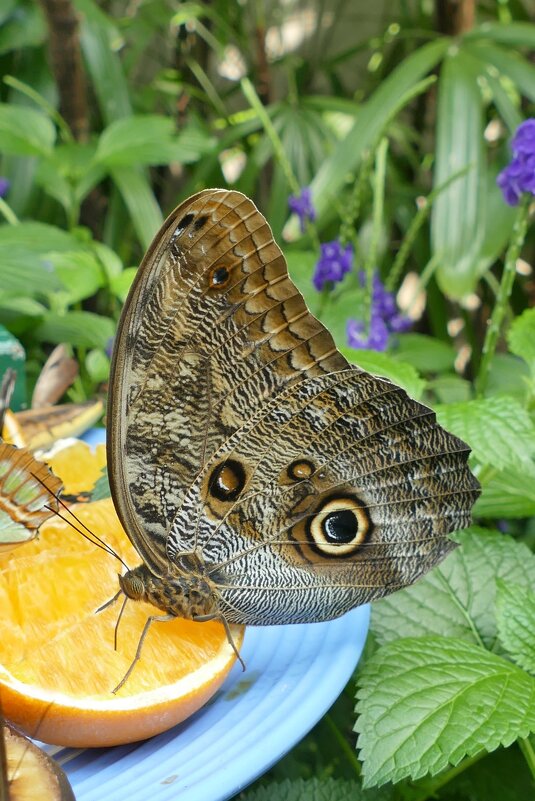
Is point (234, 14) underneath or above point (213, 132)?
above

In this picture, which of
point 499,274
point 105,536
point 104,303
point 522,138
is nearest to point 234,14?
point 499,274

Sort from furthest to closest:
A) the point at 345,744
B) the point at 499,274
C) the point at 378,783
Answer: the point at 499,274
the point at 345,744
the point at 378,783

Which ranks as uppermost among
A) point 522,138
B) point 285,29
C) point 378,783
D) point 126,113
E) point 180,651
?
point 285,29

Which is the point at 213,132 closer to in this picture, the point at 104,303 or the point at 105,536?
the point at 104,303

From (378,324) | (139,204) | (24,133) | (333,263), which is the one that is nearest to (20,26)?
(139,204)

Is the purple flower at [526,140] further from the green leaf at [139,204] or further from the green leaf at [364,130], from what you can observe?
the green leaf at [139,204]

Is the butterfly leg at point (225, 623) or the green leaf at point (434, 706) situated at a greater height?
the butterfly leg at point (225, 623)

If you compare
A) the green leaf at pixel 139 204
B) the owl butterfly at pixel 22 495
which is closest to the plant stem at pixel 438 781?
the owl butterfly at pixel 22 495
